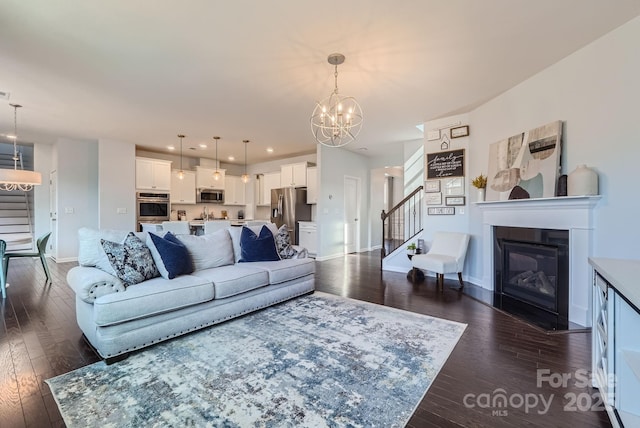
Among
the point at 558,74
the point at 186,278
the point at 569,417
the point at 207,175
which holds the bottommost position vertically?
the point at 569,417

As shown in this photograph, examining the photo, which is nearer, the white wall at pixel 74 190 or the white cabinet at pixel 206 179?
the white wall at pixel 74 190

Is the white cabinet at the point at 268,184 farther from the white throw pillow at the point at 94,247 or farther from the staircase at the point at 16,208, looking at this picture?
the staircase at the point at 16,208

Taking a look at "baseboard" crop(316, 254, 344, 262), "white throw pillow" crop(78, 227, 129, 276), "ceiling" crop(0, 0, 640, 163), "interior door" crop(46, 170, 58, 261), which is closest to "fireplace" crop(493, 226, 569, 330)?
"ceiling" crop(0, 0, 640, 163)

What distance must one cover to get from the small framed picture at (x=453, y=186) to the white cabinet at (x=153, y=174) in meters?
6.47

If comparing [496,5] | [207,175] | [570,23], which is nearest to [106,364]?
[496,5]

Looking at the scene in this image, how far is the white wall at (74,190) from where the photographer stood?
20.6ft

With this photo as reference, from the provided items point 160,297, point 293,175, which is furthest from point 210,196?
point 160,297

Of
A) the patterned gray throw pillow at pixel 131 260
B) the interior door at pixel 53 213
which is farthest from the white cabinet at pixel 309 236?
the interior door at pixel 53 213

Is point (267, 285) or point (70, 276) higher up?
point (70, 276)

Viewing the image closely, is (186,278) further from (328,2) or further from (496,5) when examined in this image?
(496,5)

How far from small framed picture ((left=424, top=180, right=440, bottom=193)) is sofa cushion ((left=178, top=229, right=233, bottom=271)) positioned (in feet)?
11.6

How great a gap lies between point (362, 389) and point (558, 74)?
3865 mm

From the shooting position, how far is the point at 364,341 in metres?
2.55

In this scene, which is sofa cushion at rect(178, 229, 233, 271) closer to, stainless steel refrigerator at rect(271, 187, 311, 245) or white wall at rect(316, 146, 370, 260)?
white wall at rect(316, 146, 370, 260)
